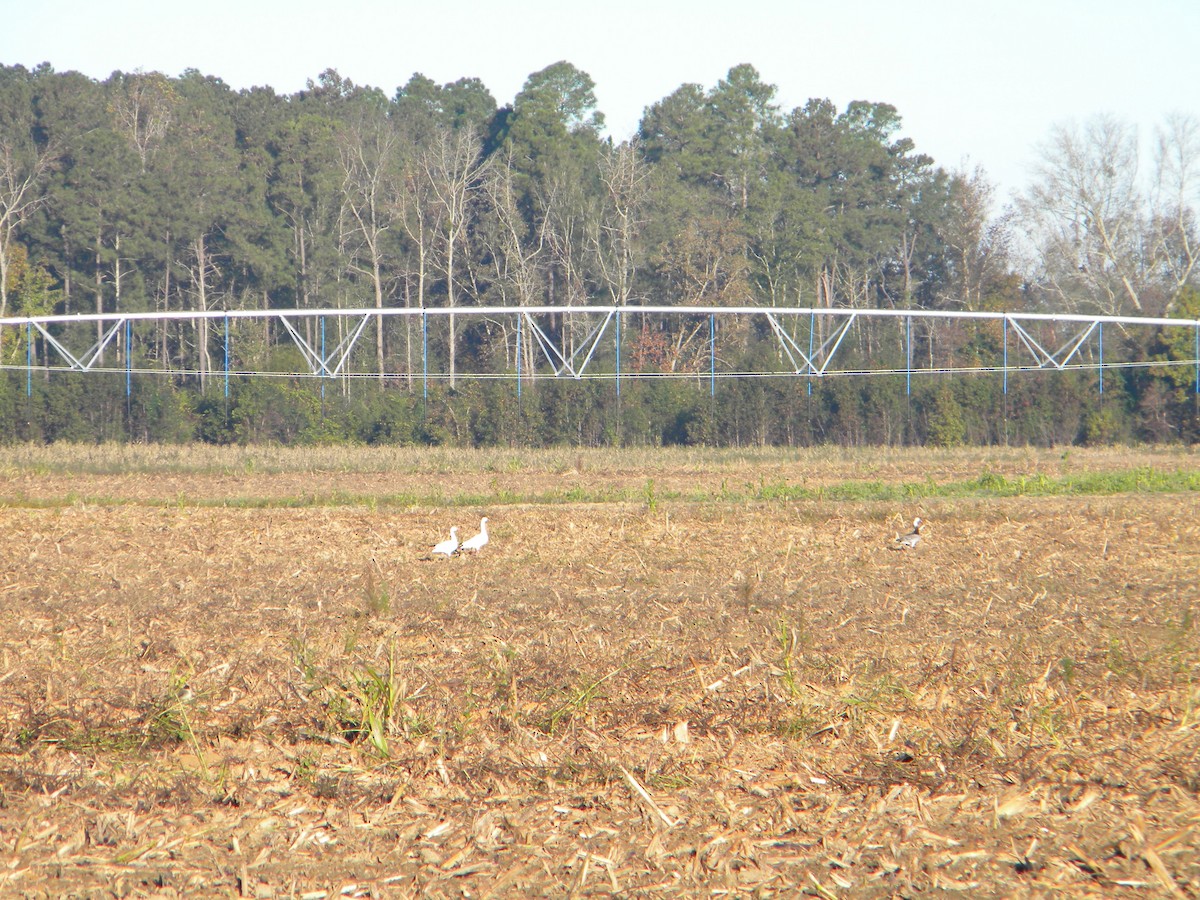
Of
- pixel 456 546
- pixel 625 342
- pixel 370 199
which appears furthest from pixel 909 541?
pixel 370 199

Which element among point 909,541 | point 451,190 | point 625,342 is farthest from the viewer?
point 451,190

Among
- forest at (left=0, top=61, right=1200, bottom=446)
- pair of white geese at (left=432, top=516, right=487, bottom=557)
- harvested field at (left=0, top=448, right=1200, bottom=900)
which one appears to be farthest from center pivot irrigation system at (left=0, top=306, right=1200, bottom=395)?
harvested field at (left=0, top=448, right=1200, bottom=900)

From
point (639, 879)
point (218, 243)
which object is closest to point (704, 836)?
point (639, 879)

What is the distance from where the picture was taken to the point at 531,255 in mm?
50219

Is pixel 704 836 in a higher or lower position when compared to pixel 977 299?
lower

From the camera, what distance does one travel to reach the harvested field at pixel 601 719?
4.71 metres

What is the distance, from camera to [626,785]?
18.0ft

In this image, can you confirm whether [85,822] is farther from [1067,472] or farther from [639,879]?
[1067,472]

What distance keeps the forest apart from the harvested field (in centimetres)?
2450

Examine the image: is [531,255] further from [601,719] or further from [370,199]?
[601,719]

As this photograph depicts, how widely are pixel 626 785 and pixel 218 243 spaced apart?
166ft

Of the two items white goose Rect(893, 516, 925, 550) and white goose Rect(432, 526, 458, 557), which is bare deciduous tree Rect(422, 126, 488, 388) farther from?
white goose Rect(893, 516, 925, 550)

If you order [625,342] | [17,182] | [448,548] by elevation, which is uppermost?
[17,182]

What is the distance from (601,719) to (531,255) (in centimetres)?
4486
